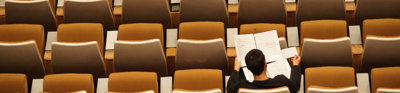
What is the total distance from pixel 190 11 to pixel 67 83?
0.41m

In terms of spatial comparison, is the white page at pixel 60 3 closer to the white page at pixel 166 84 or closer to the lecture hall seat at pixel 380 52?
the white page at pixel 166 84

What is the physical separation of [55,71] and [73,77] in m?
0.11

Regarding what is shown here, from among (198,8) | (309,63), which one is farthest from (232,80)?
(198,8)

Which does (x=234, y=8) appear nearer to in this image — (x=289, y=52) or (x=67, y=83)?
(x=289, y=52)

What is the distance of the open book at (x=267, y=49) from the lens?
1391mm

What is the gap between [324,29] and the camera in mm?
1479

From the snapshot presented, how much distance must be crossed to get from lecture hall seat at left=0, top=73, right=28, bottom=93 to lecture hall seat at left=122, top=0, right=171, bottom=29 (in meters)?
0.36

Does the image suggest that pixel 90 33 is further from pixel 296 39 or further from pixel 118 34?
pixel 296 39

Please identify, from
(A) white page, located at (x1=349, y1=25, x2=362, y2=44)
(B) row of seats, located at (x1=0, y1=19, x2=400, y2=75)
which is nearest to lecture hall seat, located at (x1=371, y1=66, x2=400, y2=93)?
(B) row of seats, located at (x1=0, y1=19, x2=400, y2=75)

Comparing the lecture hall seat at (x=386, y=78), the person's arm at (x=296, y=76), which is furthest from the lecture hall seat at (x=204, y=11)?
the lecture hall seat at (x=386, y=78)

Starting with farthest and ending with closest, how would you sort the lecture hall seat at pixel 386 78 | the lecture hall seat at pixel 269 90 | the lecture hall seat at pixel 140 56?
the lecture hall seat at pixel 140 56, the lecture hall seat at pixel 386 78, the lecture hall seat at pixel 269 90

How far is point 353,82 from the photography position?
1.33 meters

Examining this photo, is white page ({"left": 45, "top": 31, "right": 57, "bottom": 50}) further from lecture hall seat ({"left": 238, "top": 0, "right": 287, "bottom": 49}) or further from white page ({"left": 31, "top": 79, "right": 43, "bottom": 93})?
lecture hall seat ({"left": 238, "top": 0, "right": 287, "bottom": 49})

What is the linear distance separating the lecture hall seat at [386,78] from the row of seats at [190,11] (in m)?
0.29
